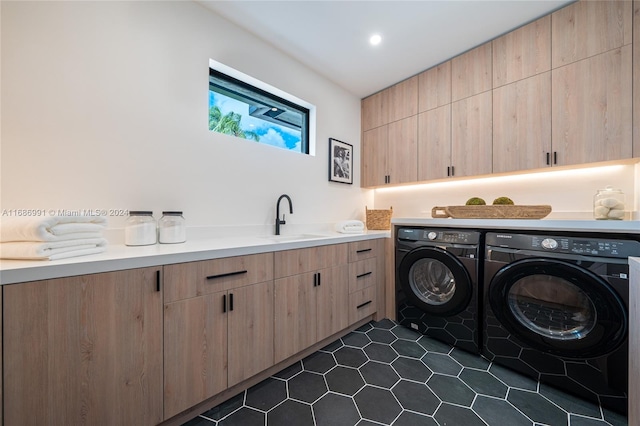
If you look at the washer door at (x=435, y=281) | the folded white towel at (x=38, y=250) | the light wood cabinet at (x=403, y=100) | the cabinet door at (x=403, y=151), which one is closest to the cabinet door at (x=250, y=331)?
the folded white towel at (x=38, y=250)

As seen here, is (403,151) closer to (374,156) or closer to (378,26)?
(374,156)

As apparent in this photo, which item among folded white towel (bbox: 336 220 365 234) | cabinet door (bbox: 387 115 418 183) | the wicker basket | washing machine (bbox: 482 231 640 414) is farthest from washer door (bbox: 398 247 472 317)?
cabinet door (bbox: 387 115 418 183)

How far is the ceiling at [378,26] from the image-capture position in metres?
1.77

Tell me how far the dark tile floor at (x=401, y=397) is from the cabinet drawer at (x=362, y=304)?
0.31m

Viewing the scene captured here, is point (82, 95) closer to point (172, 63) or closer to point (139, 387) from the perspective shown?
point (172, 63)

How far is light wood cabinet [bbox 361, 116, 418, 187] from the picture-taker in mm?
2674

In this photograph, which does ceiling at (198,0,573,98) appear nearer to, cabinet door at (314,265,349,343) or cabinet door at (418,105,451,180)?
cabinet door at (418,105,451,180)

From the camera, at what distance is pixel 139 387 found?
1.03 metres

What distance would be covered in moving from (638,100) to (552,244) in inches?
42.8

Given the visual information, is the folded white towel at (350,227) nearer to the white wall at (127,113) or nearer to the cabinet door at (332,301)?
the cabinet door at (332,301)

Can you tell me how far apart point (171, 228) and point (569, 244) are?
233 cm

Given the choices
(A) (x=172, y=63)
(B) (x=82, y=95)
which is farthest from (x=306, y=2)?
(B) (x=82, y=95)

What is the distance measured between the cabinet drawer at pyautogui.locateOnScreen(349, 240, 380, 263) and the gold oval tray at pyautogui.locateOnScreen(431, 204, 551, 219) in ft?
2.29

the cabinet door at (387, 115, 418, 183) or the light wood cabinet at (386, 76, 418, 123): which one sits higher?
the light wood cabinet at (386, 76, 418, 123)
